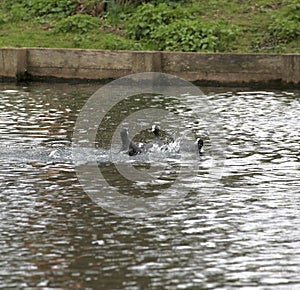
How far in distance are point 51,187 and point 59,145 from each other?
2.99 meters

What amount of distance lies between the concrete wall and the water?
505cm

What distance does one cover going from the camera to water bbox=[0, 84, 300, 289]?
28.4ft

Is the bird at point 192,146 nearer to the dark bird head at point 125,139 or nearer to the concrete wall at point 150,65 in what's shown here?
the dark bird head at point 125,139

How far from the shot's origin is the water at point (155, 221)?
865cm

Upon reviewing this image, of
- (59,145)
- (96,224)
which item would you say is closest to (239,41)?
(59,145)

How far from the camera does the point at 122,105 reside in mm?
19359

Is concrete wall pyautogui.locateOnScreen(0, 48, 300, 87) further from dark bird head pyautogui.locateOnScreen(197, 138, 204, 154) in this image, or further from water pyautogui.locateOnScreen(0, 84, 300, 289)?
dark bird head pyautogui.locateOnScreen(197, 138, 204, 154)

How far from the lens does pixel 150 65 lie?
22.4 meters

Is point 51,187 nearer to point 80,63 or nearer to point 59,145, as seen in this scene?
point 59,145

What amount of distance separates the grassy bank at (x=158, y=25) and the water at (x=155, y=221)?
288 inches

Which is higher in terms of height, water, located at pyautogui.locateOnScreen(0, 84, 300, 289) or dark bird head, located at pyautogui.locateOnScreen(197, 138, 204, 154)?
dark bird head, located at pyautogui.locateOnScreen(197, 138, 204, 154)

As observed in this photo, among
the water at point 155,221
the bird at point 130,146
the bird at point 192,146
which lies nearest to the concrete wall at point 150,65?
the water at point 155,221

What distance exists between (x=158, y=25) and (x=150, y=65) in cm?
296

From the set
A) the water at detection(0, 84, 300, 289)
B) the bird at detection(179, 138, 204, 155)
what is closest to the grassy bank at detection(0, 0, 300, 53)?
the water at detection(0, 84, 300, 289)
